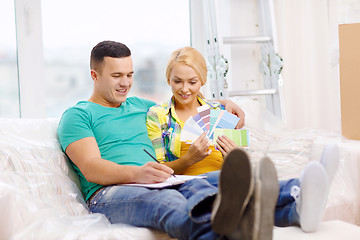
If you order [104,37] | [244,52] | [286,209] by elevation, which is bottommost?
[286,209]

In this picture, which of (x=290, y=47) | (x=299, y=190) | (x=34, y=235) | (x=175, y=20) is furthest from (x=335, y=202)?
(x=175, y=20)

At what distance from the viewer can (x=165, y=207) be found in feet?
3.91

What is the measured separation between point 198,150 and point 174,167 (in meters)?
0.13

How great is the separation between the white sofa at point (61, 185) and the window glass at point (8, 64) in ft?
2.71

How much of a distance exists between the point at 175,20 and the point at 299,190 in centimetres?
192

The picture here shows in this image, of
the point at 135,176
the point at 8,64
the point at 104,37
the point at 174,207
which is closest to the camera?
the point at 174,207

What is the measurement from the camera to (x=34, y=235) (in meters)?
1.17

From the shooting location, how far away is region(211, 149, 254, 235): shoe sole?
3.15 feet

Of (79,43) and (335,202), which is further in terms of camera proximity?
(79,43)

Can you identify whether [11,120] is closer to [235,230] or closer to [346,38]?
[235,230]

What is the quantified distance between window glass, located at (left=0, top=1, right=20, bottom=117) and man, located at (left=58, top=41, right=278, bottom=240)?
94cm

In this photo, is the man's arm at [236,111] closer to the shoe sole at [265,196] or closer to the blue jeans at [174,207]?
the blue jeans at [174,207]

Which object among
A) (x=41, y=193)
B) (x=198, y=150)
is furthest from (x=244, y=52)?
(x=41, y=193)

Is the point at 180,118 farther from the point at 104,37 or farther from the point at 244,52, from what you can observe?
the point at 244,52
